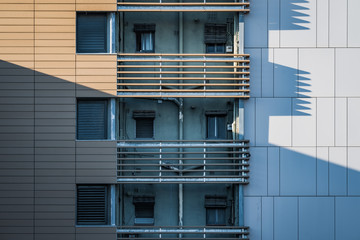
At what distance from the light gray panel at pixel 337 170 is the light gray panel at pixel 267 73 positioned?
7.70 ft

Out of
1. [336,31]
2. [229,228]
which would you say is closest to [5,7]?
[229,228]

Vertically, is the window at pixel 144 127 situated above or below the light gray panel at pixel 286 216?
above

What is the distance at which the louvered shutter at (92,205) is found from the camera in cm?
859

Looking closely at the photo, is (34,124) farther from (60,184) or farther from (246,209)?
(246,209)

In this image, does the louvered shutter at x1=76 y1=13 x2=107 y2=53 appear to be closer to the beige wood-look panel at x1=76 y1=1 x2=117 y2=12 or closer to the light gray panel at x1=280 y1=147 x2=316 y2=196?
the beige wood-look panel at x1=76 y1=1 x2=117 y2=12

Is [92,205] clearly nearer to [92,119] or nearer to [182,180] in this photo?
[92,119]

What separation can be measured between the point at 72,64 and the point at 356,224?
29.5ft

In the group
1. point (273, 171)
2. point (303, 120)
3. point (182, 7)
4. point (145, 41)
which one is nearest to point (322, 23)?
point (303, 120)

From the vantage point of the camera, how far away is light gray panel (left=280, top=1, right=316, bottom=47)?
8.71 meters

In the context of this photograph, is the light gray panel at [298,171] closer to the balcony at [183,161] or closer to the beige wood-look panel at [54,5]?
the balcony at [183,161]

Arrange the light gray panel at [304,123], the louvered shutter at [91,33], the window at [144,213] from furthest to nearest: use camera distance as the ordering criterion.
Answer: the window at [144,213] < the louvered shutter at [91,33] < the light gray panel at [304,123]

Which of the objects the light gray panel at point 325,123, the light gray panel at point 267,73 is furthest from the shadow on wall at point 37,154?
the light gray panel at point 325,123

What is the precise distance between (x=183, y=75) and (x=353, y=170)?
5.44m

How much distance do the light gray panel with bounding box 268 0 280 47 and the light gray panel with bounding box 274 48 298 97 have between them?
277mm
